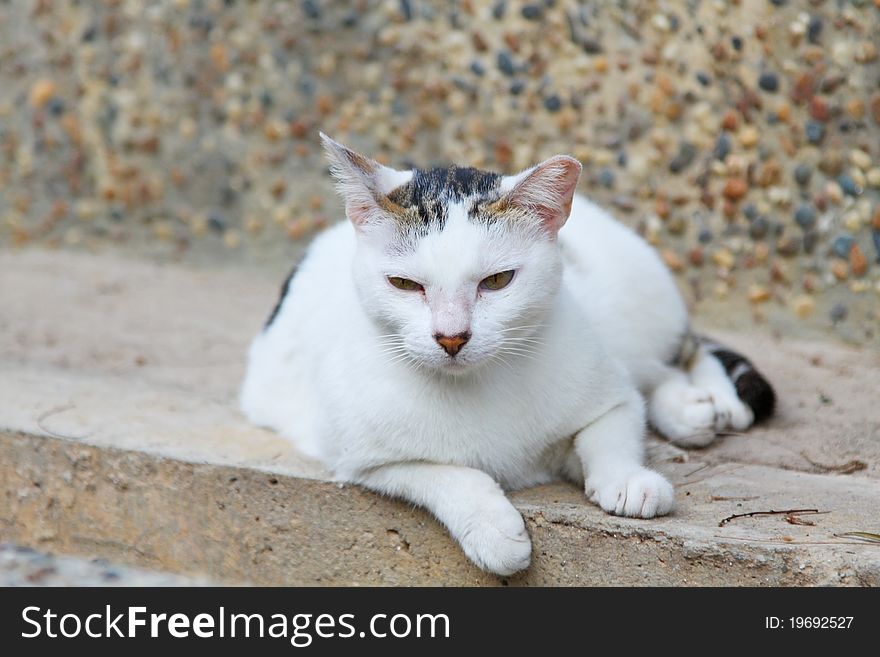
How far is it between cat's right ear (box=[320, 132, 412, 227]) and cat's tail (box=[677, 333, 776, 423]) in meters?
1.36

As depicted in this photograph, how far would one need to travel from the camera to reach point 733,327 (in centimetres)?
440

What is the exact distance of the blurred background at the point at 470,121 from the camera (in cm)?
418

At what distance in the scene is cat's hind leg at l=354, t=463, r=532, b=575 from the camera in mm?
2455

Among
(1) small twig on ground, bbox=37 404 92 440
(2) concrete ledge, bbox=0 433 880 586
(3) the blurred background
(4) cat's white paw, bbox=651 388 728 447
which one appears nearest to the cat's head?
(2) concrete ledge, bbox=0 433 880 586

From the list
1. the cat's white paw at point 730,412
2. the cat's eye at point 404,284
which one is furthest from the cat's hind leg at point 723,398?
the cat's eye at point 404,284

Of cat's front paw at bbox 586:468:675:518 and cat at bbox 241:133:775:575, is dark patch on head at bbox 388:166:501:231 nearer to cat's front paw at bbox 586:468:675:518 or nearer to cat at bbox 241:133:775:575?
cat at bbox 241:133:775:575

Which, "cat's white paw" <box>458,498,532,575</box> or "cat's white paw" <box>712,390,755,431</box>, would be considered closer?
"cat's white paw" <box>458,498,532,575</box>

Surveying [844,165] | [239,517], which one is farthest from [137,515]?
[844,165]

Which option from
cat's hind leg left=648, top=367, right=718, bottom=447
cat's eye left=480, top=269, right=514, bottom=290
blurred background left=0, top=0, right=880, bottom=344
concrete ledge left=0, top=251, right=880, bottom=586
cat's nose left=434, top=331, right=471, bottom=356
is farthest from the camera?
blurred background left=0, top=0, right=880, bottom=344

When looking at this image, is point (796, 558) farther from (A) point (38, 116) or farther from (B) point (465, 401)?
(A) point (38, 116)

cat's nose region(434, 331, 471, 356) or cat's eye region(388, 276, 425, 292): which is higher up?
cat's eye region(388, 276, 425, 292)

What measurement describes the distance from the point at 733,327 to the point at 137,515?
2552 mm

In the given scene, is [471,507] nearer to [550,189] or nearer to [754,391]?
[550,189]

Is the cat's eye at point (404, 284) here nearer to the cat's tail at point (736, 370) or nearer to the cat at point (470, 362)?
the cat at point (470, 362)
